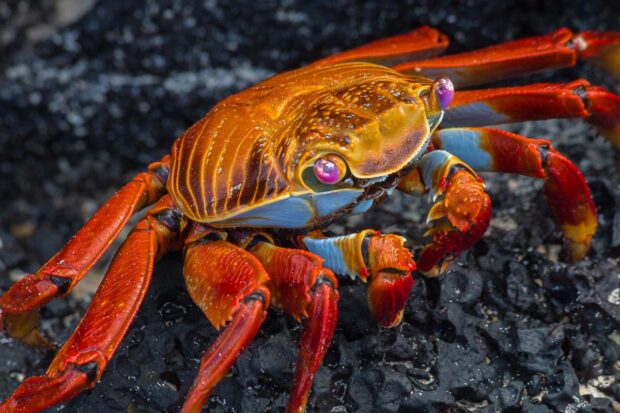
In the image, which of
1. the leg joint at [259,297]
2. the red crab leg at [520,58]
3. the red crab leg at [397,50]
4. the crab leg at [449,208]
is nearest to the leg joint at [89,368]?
the leg joint at [259,297]

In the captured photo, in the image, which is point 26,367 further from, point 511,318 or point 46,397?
point 511,318

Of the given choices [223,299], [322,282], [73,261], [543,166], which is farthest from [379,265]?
[73,261]

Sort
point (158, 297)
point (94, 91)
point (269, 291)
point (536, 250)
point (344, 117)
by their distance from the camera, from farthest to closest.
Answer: point (94, 91) < point (536, 250) < point (158, 297) < point (344, 117) < point (269, 291)

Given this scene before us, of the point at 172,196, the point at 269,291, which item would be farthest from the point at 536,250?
the point at 172,196

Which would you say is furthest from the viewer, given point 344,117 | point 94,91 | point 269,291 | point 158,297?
point 94,91

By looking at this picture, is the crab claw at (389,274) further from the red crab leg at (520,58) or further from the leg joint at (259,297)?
the red crab leg at (520,58)

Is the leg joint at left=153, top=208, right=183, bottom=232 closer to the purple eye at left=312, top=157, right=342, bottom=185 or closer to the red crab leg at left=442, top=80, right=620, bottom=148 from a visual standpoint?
the purple eye at left=312, top=157, right=342, bottom=185

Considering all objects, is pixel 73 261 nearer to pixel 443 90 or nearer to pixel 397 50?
pixel 443 90
